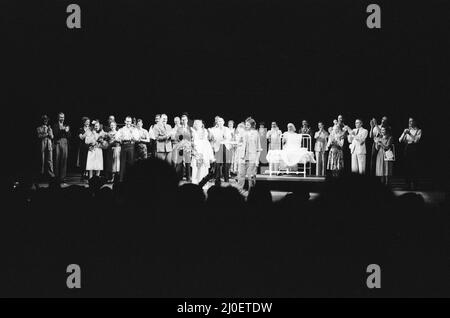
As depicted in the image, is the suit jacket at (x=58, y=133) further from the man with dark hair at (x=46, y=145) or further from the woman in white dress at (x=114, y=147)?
the woman in white dress at (x=114, y=147)

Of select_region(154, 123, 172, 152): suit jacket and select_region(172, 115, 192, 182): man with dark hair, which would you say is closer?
select_region(172, 115, 192, 182): man with dark hair

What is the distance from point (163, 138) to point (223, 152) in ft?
4.50

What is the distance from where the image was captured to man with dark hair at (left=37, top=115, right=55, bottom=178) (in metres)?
10.6

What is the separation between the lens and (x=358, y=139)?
10750mm

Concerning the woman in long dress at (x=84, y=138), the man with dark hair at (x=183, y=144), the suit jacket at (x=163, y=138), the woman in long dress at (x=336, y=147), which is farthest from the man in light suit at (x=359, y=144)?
the woman in long dress at (x=84, y=138)

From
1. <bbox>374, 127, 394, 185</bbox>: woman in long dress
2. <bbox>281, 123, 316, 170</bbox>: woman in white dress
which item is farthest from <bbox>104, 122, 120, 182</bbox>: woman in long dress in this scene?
<bbox>374, 127, 394, 185</bbox>: woman in long dress

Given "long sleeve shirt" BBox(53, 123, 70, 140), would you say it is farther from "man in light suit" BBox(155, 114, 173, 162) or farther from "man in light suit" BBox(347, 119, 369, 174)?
"man in light suit" BBox(347, 119, 369, 174)

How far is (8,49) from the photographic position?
10766 mm

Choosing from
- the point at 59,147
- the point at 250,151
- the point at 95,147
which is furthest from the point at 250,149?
the point at 59,147

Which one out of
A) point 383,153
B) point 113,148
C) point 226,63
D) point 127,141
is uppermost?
point 226,63

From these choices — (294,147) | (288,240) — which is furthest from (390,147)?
(288,240)

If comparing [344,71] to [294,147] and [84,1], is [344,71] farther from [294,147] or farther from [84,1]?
[84,1]

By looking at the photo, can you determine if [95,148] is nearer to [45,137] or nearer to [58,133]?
[58,133]

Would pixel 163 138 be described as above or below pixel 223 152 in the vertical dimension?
above
